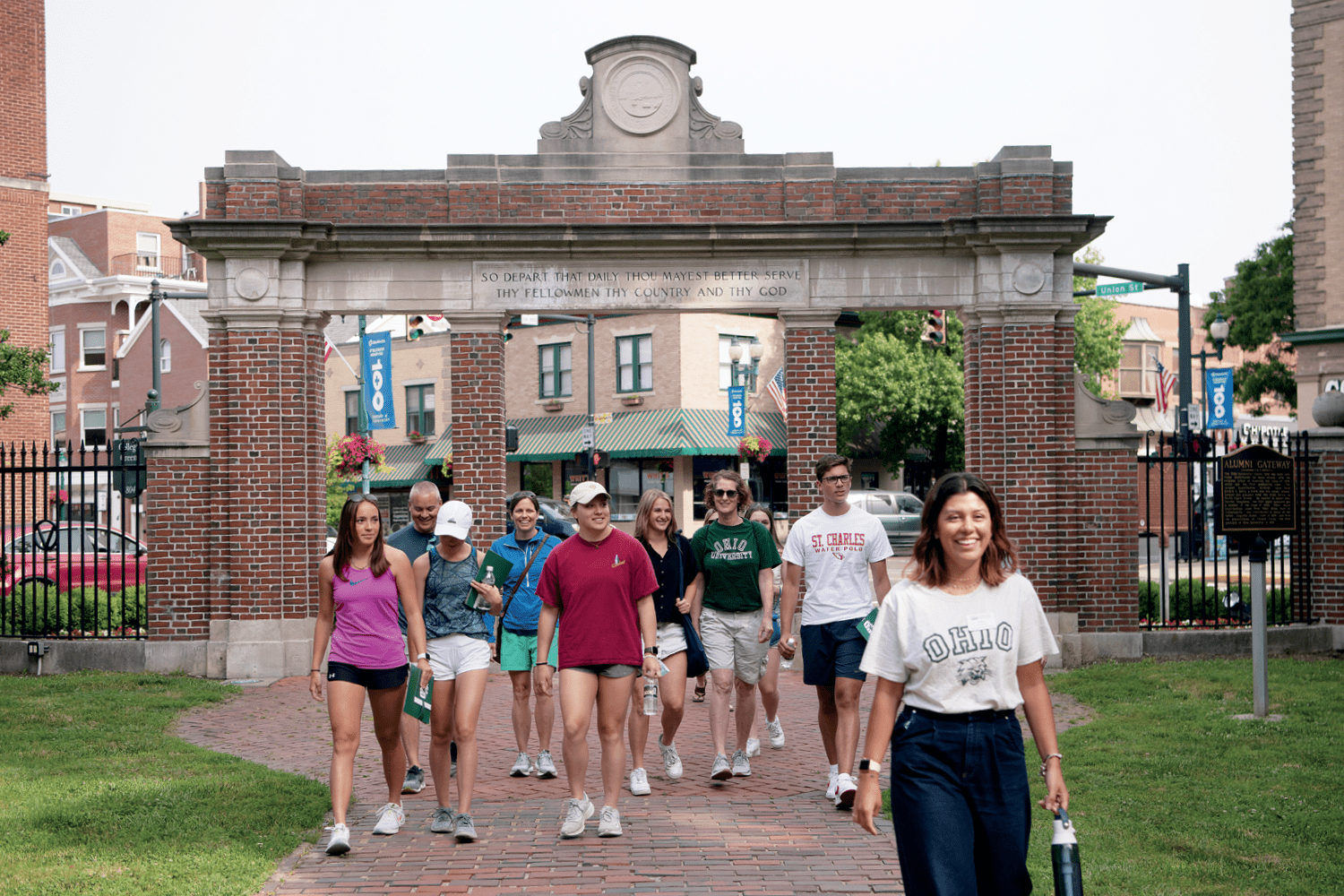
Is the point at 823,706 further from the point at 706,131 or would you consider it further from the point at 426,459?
the point at 426,459

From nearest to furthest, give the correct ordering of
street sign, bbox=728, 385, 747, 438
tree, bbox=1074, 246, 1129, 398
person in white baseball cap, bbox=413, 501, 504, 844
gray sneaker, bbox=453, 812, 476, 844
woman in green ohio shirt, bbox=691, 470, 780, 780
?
gray sneaker, bbox=453, 812, 476, 844
person in white baseball cap, bbox=413, 501, 504, 844
woman in green ohio shirt, bbox=691, 470, 780, 780
street sign, bbox=728, 385, 747, 438
tree, bbox=1074, 246, 1129, 398

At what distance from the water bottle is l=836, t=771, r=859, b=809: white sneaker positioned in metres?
3.48

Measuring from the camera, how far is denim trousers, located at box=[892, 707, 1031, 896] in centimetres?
380

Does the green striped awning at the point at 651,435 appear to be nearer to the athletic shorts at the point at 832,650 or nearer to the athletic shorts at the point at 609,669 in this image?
the athletic shorts at the point at 832,650

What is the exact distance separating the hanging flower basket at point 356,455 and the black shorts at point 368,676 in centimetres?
1621

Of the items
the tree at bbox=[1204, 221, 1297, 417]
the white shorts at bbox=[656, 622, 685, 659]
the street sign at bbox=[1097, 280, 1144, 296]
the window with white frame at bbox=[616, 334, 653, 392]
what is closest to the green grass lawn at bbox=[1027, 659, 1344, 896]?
the white shorts at bbox=[656, 622, 685, 659]

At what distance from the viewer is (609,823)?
6633 millimetres

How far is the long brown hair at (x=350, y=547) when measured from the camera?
21.4 ft

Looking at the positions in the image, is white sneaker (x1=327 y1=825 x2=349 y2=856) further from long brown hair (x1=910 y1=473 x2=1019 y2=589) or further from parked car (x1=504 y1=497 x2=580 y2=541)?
parked car (x1=504 y1=497 x2=580 y2=541)

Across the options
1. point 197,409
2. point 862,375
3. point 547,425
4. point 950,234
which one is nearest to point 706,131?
point 950,234

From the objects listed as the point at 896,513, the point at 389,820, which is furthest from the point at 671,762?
the point at 896,513

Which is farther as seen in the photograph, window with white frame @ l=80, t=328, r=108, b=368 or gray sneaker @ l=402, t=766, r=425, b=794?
window with white frame @ l=80, t=328, r=108, b=368

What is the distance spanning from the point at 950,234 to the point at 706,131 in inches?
115

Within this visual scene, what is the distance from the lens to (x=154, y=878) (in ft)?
19.1
